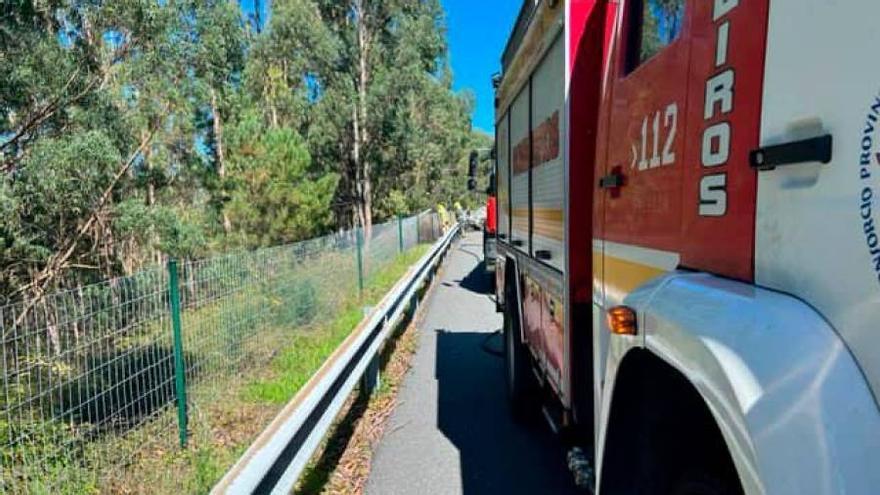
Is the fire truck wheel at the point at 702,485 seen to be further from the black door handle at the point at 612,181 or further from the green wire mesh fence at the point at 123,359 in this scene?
the green wire mesh fence at the point at 123,359

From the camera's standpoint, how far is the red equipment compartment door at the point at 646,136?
215cm

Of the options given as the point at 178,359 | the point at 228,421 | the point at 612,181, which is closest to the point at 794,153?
the point at 612,181

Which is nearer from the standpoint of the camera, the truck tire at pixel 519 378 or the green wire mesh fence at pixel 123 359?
the green wire mesh fence at pixel 123 359

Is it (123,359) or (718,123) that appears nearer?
(718,123)

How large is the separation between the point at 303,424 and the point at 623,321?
2.12 meters

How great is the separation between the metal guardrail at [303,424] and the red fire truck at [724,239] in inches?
57.1

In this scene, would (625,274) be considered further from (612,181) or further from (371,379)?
(371,379)

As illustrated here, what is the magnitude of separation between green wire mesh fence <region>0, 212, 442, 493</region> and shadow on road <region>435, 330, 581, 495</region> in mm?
1947

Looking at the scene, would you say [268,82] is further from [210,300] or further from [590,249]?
[590,249]

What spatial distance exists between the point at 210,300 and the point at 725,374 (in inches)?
188

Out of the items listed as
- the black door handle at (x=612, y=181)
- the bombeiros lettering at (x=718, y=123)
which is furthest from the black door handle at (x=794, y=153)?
the black door handle at (x=612, y=181)

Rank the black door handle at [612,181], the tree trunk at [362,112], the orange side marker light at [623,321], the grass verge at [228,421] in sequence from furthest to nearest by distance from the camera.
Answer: the tree trunk at [362,112] → the grass verge at [228,421] → the black door handle at [612,181] → the orange side marker light at [623,321]

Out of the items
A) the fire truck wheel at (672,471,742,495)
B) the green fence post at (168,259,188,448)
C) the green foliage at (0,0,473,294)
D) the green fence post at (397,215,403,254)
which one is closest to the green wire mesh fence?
the green fence post at (168,259,188,448)

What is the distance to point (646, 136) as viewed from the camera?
2418 mm
